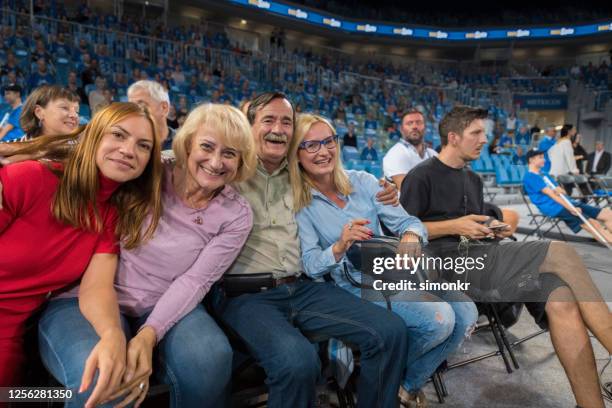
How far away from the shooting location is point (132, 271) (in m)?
1.59

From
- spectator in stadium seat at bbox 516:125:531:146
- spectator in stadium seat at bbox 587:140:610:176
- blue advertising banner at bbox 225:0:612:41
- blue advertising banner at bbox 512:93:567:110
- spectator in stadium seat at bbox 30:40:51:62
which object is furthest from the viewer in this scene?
blue advertising banner at bbox 512:93:567:110

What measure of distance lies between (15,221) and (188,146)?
61 cm

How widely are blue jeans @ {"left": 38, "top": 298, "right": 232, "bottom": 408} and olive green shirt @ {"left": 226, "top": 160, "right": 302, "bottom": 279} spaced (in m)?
0.40

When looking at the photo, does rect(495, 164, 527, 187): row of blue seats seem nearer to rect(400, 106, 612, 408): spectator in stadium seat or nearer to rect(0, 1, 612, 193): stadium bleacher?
rect(0, 1, 612, 193): stadium bleacher

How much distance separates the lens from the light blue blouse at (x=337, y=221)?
1.83 m

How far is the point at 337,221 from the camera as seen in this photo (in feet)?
6.38

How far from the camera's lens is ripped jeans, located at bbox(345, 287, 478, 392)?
1.75 m

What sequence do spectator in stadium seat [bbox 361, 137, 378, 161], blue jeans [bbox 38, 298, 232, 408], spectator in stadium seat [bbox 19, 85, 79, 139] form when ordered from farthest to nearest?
spectator in stadium seat [bbox 361, 137, 378, 161] < spectator in stadium seat [bbox 19, 85, 79, 139] < blue jeans [bbox 38, 298, 232, 408]

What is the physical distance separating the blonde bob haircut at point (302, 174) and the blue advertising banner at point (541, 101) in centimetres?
2251

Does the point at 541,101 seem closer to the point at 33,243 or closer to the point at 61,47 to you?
the point at 61,47

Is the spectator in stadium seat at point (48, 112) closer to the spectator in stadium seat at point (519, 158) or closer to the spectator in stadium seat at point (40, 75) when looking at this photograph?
the spectator in stadium seat at point (40, 75)

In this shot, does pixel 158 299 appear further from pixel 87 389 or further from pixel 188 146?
pixel 188 146

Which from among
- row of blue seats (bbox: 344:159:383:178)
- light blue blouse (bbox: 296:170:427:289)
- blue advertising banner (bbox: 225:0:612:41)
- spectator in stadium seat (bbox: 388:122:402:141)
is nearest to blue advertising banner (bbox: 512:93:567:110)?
blue advertising banner (bbox: 225:0:612:41)

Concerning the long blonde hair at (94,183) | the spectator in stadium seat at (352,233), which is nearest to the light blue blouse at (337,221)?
the spectator in stadium seat at (352,233)
